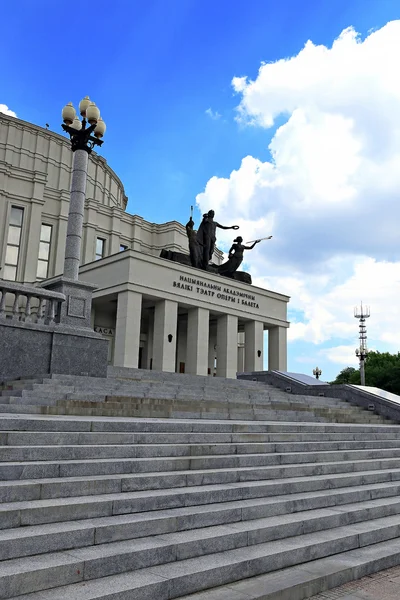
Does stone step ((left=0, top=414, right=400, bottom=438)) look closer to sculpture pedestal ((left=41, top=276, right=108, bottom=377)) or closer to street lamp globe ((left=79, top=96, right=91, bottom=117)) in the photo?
sculpture pedestal ((left=41, top=276, right=108, bottom=377))

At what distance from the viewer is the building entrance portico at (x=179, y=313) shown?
2514 cm

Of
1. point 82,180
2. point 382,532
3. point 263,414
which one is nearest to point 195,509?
point 382,532

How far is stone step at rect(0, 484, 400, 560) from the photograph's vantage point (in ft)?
13.3

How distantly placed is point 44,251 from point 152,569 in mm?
31502

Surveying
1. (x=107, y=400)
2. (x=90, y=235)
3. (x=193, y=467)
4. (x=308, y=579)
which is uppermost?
(x=90, y=235)

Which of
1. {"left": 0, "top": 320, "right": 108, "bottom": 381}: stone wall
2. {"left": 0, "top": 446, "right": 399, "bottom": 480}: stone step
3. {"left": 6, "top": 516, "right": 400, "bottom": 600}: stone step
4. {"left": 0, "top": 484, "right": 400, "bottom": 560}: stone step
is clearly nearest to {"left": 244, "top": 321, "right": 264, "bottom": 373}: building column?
{"left": 0, "top": 320, "right": 108, "bottom": 381}: stone wall

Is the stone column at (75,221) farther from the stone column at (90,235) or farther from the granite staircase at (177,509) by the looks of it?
the stone column at (90,235)

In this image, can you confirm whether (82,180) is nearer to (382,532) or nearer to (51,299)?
(51,299)

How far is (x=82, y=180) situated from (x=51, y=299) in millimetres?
4024

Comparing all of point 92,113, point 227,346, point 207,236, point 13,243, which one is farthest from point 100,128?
point 13,243

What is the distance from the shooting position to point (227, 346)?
95.8 feet

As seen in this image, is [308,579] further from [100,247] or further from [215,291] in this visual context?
[100,247]

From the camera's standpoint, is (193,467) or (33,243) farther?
(33,243)

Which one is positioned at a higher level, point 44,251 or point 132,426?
point 44,251
